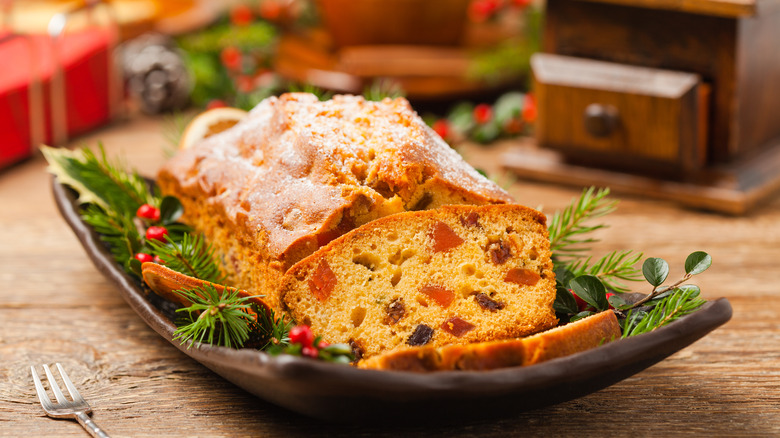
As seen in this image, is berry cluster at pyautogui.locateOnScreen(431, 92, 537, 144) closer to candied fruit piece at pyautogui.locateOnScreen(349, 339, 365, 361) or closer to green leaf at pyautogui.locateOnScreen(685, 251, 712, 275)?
green leaf at pyautogui.locateOnScreen(685, 251, 712, 275)

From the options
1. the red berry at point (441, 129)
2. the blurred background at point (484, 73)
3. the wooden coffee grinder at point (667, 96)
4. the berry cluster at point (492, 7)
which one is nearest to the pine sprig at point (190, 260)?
the blurred background at point (484, 73)

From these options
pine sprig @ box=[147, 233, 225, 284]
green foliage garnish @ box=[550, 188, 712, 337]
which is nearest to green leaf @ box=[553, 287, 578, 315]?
green foliage garnish @ box=[550, 188, 712, 337]

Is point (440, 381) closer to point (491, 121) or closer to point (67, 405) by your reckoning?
point (67, 405)

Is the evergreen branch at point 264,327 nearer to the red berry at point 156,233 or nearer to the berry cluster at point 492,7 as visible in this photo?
the red berry at point 156,233

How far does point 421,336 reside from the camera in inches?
54.7

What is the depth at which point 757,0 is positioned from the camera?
2.29m

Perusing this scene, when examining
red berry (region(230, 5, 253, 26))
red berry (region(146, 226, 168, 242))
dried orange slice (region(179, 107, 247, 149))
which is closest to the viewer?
red berry (region(146, 226, 168, 242))

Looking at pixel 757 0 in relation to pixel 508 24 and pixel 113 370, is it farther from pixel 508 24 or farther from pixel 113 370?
pixel 113 370

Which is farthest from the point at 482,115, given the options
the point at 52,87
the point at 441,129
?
the point at 52,87

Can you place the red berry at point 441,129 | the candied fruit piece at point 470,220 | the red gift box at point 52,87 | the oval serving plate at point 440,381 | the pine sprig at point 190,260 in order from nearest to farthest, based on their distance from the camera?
the oval serving plate at point 440,381
the candied fruit piece at point 470,220
the pine sprig at point 190,260
the red berry at point 441,129
the red gift box at point 52,87

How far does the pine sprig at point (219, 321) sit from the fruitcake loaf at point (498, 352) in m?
0.22

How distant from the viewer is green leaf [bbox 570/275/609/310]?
4.82 ft

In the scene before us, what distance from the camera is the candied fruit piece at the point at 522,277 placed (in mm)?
1443

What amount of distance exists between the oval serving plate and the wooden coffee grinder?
124 centimetres
